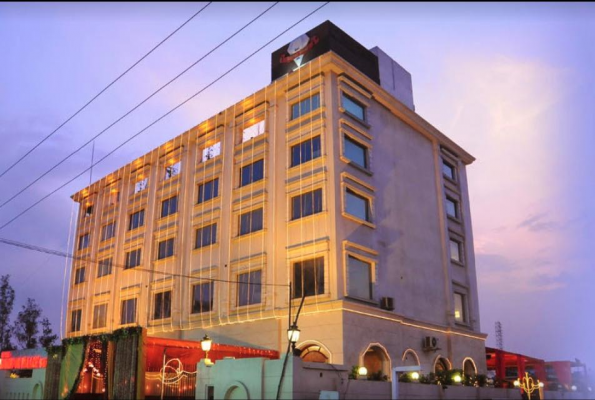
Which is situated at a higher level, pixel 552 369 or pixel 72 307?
pixel 72 307

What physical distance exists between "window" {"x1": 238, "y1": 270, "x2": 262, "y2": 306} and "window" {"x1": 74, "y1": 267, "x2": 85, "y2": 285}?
708 inches

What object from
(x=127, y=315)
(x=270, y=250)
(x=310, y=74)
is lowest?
(x=127, y=315)

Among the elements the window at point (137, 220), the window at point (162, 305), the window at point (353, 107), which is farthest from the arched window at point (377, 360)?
the window at point (137, 220)

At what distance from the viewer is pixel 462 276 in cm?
3503

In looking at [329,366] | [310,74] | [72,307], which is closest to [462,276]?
[310,74]

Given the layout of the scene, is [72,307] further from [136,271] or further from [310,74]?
[310,74]

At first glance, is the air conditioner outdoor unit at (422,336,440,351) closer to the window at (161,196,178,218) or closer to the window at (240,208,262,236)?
the window at (240,208,262,236)

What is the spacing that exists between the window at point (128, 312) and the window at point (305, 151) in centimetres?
1496

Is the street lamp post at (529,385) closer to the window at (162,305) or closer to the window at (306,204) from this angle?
the window at (306,204)

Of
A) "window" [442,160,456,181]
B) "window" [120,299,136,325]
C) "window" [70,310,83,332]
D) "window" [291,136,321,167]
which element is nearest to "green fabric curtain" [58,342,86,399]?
"window" [120,299,136,325]

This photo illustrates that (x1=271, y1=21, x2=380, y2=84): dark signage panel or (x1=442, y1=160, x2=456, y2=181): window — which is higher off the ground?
(x1=271, y1=21, x2=380, y2=84): dark signage panel

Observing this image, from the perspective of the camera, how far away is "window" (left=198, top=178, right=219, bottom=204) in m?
33.4

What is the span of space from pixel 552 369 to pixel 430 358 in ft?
58.8

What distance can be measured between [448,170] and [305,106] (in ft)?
40.9
